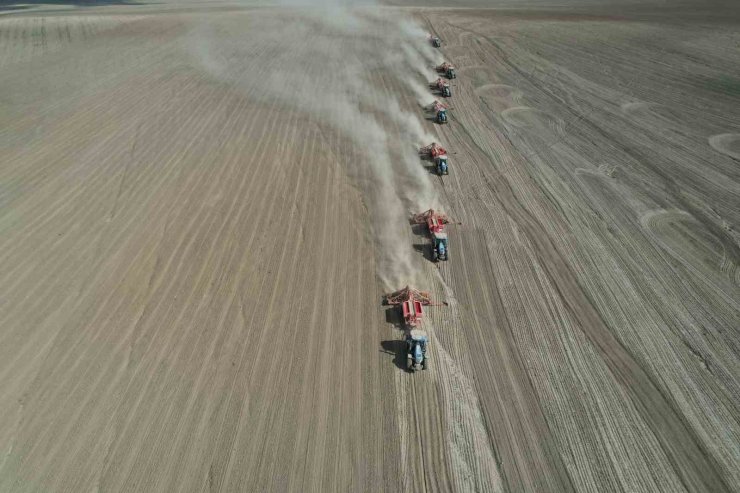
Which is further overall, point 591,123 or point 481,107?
point 481,107

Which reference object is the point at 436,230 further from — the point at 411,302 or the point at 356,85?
the point at 356,85

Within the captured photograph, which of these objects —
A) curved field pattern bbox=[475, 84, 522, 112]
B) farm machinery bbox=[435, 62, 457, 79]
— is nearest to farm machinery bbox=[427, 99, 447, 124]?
curved field pattern bbox=[475, 84, 522, 112]

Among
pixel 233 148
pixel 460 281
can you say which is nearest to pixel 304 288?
pixel 460 281

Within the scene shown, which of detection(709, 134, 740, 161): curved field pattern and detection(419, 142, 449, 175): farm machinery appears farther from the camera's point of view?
detection(709, 134, 740, 161): curved field pattern

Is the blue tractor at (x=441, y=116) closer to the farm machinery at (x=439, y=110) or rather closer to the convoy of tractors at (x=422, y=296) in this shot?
the farm machinery at (x=439, y=110)

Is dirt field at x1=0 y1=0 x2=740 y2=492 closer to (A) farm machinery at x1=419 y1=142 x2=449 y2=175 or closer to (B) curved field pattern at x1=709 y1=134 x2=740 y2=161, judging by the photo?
(B) curved field pattern at x1=709 y1=134 x2=740 y2=161

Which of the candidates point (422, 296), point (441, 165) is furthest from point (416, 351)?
point (441, 165)

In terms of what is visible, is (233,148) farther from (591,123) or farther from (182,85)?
(591,123)
